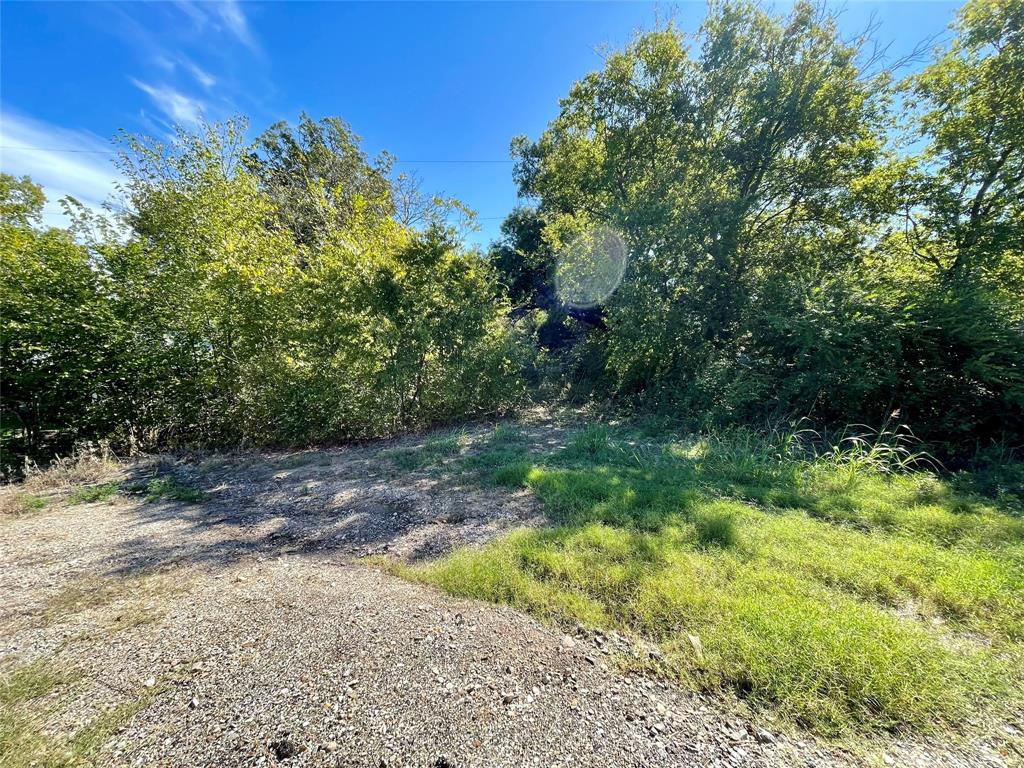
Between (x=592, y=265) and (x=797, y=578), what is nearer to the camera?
(x=797, y=578)

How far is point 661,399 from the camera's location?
252 inches

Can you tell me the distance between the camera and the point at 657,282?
22.3ft

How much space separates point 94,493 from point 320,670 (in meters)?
3.94

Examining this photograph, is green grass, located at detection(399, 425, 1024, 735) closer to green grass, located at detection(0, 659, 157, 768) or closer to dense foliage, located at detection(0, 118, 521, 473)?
green grass, located at detection(0, 659, 157, 768)

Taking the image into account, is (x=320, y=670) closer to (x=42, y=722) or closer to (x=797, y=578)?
(x=42, y=722)

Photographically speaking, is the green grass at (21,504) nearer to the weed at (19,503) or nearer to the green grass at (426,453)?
the weed at (19,503)

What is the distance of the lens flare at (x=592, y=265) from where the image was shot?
723 centimetres

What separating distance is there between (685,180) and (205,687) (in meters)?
8.67

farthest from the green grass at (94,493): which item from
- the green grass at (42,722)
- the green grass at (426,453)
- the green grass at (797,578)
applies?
the green grass at (797,578)

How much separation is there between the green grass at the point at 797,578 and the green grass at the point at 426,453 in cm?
109

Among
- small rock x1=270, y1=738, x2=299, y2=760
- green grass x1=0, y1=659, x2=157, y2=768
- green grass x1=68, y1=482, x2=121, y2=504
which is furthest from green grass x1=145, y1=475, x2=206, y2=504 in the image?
small rock x1=270, y1=738, x2=299, y2=760

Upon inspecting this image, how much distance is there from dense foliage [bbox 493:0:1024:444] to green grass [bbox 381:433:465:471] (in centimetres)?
372

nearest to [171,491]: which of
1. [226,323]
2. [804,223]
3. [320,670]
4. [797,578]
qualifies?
[226,323]

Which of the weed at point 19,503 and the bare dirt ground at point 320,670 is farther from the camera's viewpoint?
the weed at point 19,503
